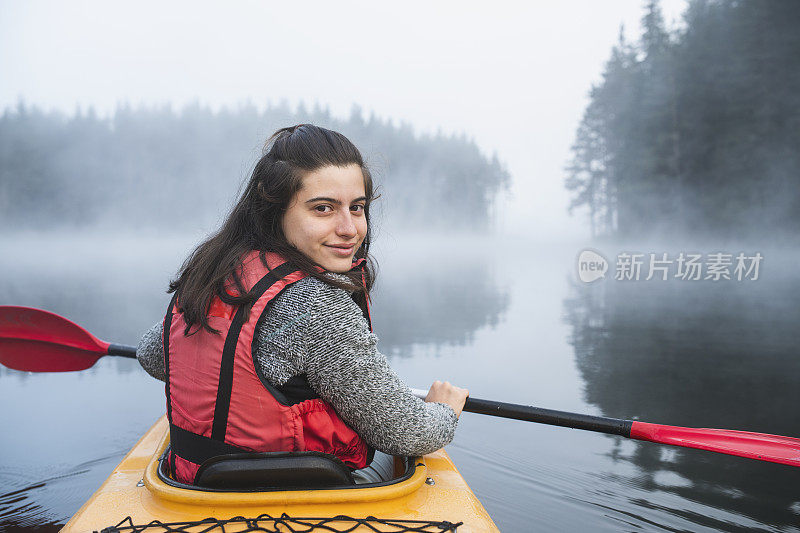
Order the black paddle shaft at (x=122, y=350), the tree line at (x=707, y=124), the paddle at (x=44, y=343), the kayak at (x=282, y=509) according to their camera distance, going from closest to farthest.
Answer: the kayak at (x=282, y=509)
the black paddle shaft at (x=122, y=350)
the paddle at (x=44, y=343)
the tree line at (x=707, y=124)

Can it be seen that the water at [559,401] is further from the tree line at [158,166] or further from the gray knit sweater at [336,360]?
the tree line at [158,166]

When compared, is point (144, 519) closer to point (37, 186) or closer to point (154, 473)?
point (154, 473)

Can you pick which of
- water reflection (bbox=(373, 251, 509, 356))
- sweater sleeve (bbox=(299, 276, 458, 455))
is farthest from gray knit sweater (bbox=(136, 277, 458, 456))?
water reflection (bbox=(373, 251, 509, 356))

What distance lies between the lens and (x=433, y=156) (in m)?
41.3

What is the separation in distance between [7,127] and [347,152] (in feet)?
122

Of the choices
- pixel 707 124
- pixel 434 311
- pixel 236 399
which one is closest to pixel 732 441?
pixel 236 399

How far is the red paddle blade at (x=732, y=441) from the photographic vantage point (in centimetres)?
198

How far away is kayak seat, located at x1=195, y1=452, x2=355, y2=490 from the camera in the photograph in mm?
1258

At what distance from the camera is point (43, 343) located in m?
3.17

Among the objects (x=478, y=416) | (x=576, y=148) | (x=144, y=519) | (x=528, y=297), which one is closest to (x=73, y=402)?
(x=478, y=416)

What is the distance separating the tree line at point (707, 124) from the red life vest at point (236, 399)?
2039 centimetres

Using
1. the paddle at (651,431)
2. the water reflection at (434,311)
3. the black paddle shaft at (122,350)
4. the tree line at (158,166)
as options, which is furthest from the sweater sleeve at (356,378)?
the tree line at (158,166)

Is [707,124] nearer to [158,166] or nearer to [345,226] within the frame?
[345,226]

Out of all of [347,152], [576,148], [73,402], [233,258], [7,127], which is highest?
[576,148]
